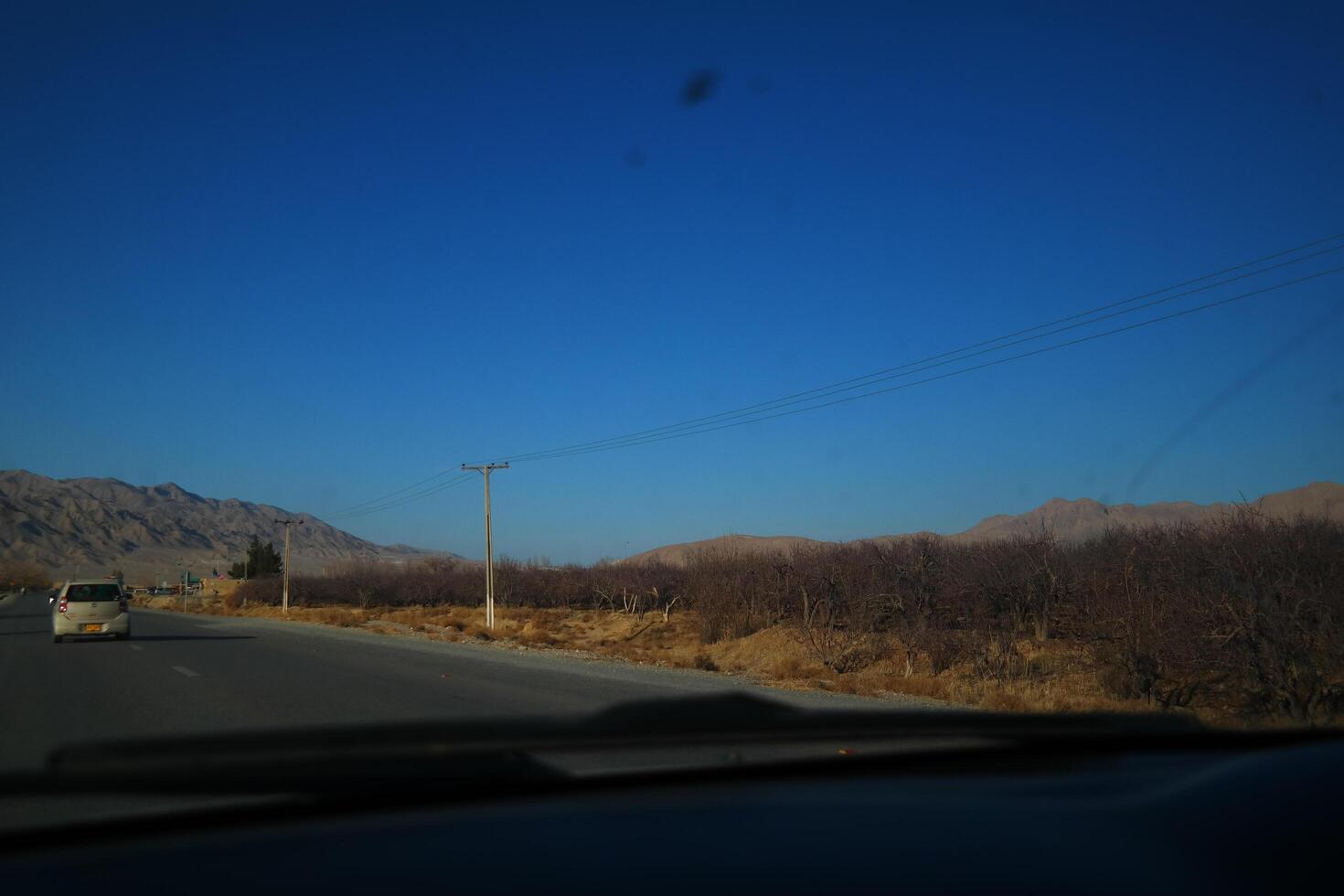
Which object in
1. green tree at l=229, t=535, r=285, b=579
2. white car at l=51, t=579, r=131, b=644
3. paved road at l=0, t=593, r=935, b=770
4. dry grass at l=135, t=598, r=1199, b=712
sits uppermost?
green tree at l=229, t=535, r=285, b=579

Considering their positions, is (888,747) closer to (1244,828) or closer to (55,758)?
(1244,828)

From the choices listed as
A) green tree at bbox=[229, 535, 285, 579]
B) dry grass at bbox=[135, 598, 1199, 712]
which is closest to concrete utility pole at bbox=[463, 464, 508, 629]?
dry grass at bbox=[135, 598, 1199, 712]

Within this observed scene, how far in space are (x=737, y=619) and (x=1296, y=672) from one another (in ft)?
74.0

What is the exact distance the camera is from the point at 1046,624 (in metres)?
25.6

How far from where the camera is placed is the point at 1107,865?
89.7 inches

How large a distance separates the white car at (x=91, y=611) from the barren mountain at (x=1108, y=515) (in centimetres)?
2353

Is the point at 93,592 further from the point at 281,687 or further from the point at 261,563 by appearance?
the point at 261,563

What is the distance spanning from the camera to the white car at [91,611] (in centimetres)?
2672

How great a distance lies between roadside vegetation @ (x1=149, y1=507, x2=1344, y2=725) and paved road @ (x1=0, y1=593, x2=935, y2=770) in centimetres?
395

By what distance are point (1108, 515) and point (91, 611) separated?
37.8 metres

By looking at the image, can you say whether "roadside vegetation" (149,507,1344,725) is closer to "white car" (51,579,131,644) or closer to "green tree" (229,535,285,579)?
"white car" (51,579,131,644)

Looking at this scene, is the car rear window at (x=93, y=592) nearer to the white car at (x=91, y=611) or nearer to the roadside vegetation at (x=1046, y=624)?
the white car at (x=91, y=611)

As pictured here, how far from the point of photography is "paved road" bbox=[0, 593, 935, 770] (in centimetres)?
1176

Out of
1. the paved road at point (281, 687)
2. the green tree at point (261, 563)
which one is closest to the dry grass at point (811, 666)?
the paved road at point (281, 687)
